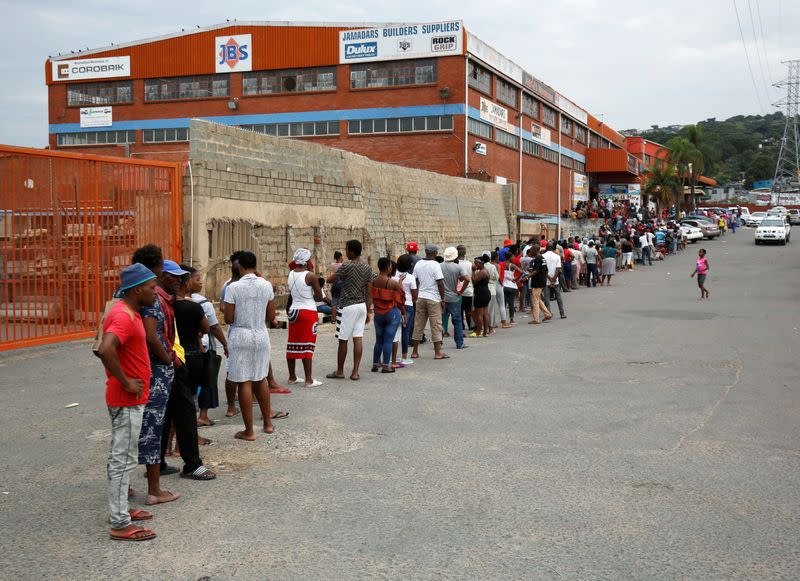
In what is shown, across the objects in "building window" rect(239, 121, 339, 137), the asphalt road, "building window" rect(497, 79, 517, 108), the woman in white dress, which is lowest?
the asphalt road

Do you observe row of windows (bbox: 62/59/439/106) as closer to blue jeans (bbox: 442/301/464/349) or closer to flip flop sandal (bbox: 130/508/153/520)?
blue jeans (bbox: 442/301/464/349)

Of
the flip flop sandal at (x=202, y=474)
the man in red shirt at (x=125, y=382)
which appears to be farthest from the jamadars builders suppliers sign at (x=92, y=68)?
the man in red shirt at (x=125, y=382)

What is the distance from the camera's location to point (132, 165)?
13938 millimetres

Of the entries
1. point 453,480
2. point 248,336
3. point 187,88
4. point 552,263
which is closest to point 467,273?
point 552,263

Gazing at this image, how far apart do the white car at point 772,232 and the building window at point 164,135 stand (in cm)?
3337

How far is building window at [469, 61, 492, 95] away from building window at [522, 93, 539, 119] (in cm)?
561

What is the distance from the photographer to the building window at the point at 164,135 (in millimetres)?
45688

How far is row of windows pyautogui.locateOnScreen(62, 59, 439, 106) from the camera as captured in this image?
40875mm

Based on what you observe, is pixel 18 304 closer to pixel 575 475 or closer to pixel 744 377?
pixel 575 475

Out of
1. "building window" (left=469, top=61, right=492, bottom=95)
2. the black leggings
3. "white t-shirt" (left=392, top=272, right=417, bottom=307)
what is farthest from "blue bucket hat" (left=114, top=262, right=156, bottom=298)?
"building window" (left=469, top=61, right=492, bottom=95)

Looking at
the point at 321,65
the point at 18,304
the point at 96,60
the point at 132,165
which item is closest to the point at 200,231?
the point at 132,165

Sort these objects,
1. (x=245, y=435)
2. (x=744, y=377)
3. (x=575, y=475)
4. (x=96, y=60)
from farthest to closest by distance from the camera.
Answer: (x=96, y=60) → (x=744, y=377) → (x=245, y=435) → (x=575, y=475)

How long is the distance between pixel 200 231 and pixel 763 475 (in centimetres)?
1184

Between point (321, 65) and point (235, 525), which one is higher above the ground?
point (321, 65)
